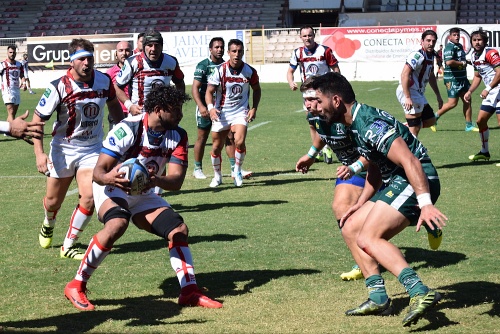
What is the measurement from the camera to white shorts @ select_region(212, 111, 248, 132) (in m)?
13.4

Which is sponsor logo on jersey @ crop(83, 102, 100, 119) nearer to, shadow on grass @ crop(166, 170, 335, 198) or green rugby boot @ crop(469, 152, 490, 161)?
shadow on grass @ crop(166, 170, 335, 198)

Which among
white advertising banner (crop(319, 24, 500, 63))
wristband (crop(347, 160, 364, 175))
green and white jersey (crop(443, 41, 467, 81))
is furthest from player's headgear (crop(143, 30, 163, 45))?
white advertising banner (crop(319, 24, 500, 63))

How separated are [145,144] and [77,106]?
198 centimetres

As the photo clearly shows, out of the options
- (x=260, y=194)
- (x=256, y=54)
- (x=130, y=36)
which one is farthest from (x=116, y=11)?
(x=260, y=194)

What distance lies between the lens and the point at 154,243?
30.2 ft

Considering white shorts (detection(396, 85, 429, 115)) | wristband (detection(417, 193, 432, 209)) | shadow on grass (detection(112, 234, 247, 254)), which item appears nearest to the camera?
wristband (detection(417, 193, 432, 209))

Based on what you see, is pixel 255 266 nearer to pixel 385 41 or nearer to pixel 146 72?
pixel 146 72

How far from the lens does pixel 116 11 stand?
50.7m

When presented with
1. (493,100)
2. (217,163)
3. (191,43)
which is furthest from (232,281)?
(191,43)

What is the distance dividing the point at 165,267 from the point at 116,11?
4449cm

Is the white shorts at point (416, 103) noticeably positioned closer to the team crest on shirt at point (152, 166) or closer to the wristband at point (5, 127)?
the team crest on shirt at point (152, 166)


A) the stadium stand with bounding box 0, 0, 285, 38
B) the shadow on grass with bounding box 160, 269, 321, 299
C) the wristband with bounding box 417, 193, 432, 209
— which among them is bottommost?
the shadow on grass with bounding box 160, 269, 321, 299

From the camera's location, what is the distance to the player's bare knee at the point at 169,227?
6758 millimetres

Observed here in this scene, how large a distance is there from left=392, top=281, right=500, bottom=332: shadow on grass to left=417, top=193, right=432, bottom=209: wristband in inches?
37.3
